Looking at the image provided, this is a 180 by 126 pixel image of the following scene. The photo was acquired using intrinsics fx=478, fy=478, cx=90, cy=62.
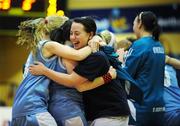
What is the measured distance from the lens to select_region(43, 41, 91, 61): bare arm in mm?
2955

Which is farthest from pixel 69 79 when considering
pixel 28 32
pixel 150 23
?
pixel 150 23

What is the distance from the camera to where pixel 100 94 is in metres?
3.05

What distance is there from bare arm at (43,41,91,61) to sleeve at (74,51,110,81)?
0.12 feet

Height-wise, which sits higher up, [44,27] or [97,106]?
[44,27]

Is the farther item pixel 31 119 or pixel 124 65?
pixel 124 65

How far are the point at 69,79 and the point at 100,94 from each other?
0.24 m

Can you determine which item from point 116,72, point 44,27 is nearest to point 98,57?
point 116,72

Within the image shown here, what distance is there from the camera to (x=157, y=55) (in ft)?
12.7

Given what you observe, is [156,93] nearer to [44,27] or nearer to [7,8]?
[44,27]

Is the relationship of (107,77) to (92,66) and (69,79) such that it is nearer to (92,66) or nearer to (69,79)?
(92,66)

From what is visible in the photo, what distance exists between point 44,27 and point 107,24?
675cm

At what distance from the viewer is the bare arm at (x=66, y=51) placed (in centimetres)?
296

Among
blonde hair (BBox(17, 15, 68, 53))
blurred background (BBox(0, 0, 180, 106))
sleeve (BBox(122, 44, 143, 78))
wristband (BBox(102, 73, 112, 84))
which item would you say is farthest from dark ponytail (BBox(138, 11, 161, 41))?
blurred background (BBox(0, 0, 180, 106))

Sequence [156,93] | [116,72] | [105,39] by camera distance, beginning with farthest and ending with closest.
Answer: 1. [156,93]
2. [105,39]
3. [116,72]
